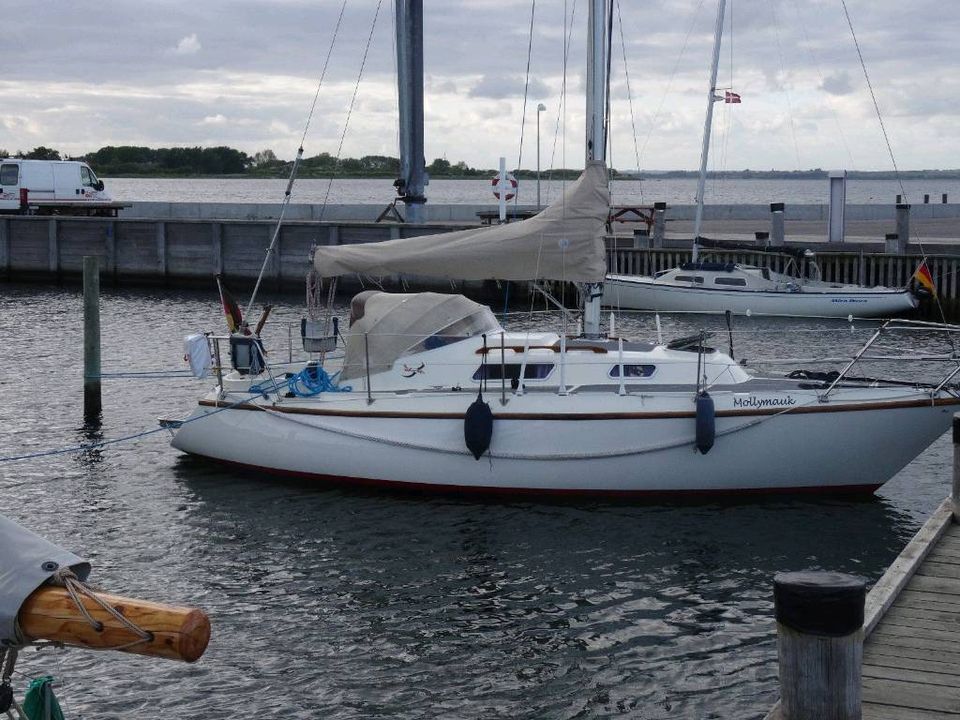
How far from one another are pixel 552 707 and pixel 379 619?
8.34 feet

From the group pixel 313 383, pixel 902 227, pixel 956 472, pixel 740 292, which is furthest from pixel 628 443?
pixel 902 227

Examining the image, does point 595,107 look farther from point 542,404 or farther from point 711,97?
point 711,97

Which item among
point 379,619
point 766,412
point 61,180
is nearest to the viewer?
point 379,619

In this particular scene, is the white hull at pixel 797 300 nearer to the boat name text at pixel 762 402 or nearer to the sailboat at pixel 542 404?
the sailboat at pixel 542 404

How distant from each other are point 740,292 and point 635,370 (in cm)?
1790

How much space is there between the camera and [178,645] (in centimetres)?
434

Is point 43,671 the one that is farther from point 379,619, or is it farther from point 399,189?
point 399,189

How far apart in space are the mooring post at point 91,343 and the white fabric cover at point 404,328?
19.9 ft

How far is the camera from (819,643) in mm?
5387

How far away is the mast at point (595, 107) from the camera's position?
16.8 metres

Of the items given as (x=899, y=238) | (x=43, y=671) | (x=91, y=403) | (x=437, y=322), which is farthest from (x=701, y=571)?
(x=899, y=238)

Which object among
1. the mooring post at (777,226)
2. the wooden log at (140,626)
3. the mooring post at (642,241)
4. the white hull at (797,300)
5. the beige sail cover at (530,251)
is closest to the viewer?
the wooden log at (140,626)

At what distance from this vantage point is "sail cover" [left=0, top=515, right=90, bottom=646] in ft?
15.1

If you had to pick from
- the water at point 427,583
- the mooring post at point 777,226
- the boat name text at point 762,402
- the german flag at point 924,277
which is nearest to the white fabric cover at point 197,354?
the water at point 427,583
